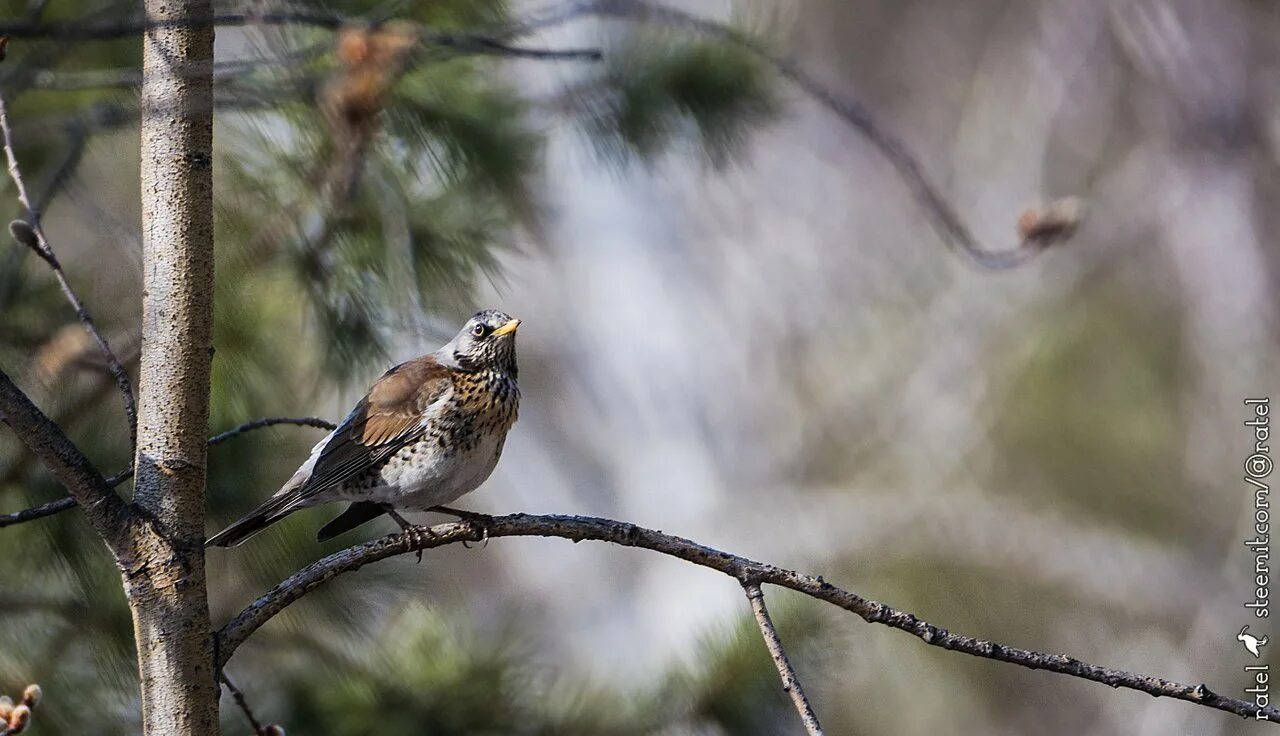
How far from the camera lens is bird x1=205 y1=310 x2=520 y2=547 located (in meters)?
2.87

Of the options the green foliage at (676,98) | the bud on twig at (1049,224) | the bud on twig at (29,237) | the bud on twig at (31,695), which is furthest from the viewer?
the green foliage at (676,98)

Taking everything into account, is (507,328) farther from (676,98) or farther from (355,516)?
(676,98)

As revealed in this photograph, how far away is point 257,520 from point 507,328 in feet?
2.78

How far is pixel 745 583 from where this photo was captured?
167 cm

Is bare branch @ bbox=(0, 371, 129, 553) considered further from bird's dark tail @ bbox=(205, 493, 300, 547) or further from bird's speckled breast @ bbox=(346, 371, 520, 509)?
bird's speckled breast @ bbox=(346, 371, 520, 509)

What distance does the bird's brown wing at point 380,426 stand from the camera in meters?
2.86

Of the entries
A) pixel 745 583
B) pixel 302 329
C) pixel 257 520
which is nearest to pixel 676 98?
pixel 302 329

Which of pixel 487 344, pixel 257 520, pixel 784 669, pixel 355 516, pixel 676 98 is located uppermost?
pixel 676 98

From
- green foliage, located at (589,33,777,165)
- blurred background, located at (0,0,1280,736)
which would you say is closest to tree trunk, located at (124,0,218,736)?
blurred background, located at (0,0,1280,736)

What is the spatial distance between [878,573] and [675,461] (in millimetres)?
2018

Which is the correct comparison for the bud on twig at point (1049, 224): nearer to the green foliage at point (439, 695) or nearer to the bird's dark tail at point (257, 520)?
the green foliage at point (439, 695)

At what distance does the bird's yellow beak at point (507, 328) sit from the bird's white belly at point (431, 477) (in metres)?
0.34

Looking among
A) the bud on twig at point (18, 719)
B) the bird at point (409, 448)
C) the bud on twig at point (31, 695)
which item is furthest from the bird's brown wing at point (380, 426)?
the bud on twig at point (18, 719)

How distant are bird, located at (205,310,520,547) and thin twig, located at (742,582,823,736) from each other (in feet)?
4.10
